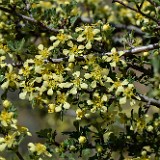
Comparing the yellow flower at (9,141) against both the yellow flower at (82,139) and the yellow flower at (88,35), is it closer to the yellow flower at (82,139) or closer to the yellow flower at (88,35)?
the yellow flower at (82,139)

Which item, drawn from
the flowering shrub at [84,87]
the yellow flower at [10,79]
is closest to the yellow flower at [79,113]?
the flowering shrub at [84,87]

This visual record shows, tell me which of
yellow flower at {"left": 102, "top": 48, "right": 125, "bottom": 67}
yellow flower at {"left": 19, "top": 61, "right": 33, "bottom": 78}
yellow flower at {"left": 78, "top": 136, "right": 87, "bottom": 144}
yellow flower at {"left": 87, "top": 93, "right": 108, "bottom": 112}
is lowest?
yellow flower at {"left": 78, "top": 136, "right": 87, "bottom": 144}

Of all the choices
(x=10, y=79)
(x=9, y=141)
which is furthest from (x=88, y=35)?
(x=9, y=141)

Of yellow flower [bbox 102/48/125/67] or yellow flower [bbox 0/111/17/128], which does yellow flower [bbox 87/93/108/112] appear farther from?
yellow flower [bbox 0/111/17/128]

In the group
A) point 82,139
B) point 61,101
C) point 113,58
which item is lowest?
point 82,139

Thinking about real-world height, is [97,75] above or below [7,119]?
above

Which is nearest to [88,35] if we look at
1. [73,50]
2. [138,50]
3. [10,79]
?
[73,50]

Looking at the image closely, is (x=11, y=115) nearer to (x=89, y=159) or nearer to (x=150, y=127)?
(x=89, y=159)

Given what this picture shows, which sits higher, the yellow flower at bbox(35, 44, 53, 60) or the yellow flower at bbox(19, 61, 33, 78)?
the yellow flower at bbox(35, 44, 53, 60)

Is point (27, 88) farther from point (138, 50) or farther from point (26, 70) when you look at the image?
point (138, 50)

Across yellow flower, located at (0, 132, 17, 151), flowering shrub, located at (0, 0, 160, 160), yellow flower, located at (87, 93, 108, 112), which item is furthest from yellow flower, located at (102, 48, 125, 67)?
yellow flower, located at (0, 132, 17, 151)

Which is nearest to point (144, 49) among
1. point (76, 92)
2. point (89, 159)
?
point (76, 92)

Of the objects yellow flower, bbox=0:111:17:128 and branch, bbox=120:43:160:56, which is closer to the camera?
yellow flower, bbox=0:111:17:128

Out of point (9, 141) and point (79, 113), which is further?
point (79, 113)
